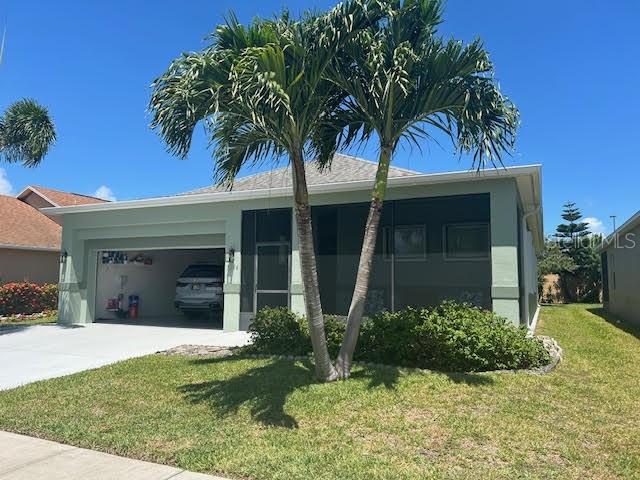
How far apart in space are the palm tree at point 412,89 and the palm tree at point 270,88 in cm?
34

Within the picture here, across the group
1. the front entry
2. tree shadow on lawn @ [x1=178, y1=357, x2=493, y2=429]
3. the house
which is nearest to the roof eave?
the house

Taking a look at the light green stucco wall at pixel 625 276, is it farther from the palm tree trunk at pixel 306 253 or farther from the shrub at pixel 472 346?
the palm tree trunk at pixel 306 253

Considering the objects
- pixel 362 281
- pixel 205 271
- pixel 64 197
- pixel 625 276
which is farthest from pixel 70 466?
pixel 64 197

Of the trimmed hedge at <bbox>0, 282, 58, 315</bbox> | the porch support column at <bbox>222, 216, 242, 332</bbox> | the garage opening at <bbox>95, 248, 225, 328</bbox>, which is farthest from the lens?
the trimmed hedge at <bbox>0, 282, 58, 315</bbox>

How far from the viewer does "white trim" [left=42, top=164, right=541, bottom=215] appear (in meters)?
10.6

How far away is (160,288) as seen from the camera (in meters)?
20.2

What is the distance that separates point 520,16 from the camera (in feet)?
32.7

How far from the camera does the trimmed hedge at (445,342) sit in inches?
303

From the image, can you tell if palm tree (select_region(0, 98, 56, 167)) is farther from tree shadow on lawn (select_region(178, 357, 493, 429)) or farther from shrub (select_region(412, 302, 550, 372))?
shrub (select_region(412, 302, 550, 372))

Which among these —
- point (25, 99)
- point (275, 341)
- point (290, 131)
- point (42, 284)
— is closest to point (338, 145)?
point (290, 131)

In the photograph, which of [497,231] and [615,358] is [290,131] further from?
Result: [615,358]

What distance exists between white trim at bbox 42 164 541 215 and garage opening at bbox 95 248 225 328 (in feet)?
7.33

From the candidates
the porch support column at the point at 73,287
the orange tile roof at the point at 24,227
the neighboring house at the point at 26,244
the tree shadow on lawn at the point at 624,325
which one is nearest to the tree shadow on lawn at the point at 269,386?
the tree shadow on lawn at the point at 624,325

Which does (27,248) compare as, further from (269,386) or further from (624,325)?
(624,325)
